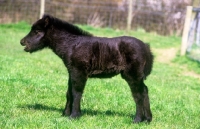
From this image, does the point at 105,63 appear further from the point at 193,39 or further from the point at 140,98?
the point at 193,39

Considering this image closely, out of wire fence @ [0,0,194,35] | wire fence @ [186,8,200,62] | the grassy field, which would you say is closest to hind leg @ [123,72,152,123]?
the grassy field

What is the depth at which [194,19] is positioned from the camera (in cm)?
1711

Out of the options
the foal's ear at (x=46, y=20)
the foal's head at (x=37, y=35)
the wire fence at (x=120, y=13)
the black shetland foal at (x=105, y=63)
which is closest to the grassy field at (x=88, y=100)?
the black shetland foal at (x=105, y=63)

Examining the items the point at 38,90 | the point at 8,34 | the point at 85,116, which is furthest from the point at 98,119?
the point at 8,34

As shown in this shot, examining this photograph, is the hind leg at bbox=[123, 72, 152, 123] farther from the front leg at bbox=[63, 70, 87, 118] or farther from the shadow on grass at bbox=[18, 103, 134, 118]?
the front leg at bbox=[63, 70, 87, 118]

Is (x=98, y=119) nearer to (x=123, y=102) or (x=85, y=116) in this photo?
(x=85, y=116)

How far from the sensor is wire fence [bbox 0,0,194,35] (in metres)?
24.4

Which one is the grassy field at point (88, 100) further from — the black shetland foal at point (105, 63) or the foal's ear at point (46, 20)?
the foal's ear at point (46, 20)

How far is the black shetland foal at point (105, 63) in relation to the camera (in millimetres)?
6988

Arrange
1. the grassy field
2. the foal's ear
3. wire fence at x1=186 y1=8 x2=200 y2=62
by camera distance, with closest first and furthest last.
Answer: the grassy field
the foal's ear
wire fence at x1=186 y1=8 x2=200 y2=62

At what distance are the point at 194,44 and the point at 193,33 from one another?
64 centimetres

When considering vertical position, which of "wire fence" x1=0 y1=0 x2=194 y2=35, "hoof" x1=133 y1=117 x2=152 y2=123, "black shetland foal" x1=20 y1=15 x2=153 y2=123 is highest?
"black shetland foal" x1=20 y1=15 x2=153 y2=123

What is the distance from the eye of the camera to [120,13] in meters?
24.5

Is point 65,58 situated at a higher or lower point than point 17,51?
higher
